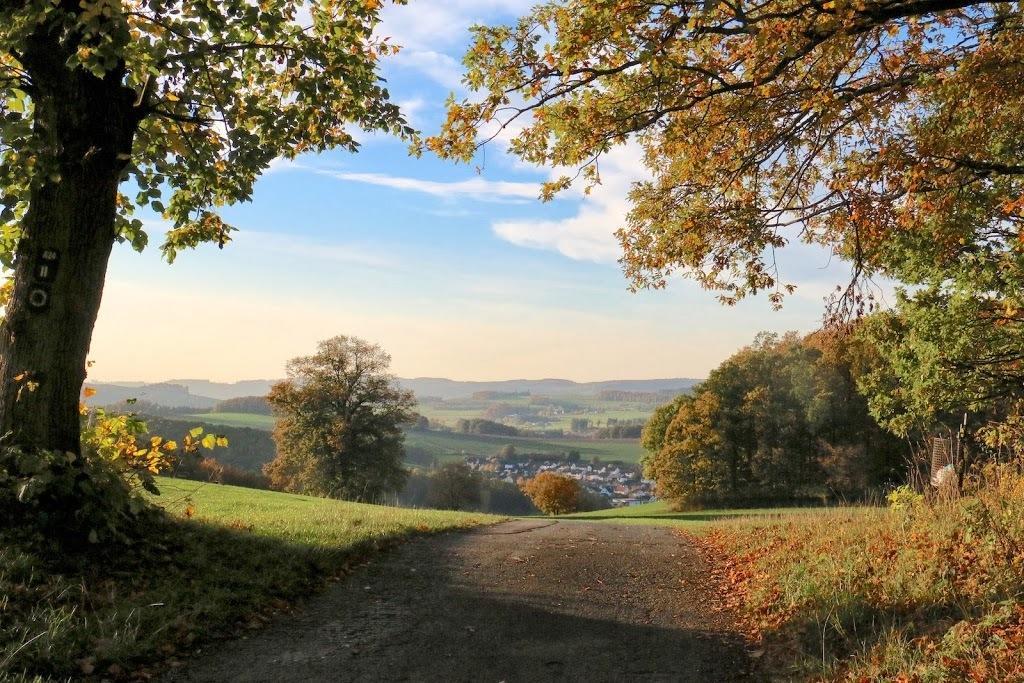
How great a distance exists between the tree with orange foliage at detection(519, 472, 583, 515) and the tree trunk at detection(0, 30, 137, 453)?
54.3 metres

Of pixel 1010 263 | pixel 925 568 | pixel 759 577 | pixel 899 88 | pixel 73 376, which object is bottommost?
pixel 759 577

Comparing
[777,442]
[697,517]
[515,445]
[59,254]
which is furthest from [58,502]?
[515,445]

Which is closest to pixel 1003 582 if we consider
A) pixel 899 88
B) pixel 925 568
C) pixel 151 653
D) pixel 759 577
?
pixel 925 568

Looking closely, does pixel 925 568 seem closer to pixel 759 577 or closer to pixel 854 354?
pixel 759 577

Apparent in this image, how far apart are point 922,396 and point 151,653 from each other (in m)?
23.1

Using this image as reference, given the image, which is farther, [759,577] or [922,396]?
[922,396]

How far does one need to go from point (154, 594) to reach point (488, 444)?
144 metres

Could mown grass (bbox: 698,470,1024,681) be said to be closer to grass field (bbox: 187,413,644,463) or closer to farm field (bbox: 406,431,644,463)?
grass field (bbox: 187,413,644,463)

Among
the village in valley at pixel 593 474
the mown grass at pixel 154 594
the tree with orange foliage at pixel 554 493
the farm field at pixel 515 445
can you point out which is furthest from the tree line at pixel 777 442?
the farm field at pixel 515 445

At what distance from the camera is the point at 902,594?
6570 millimetres

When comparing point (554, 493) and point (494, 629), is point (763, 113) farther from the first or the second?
point (554, 493)

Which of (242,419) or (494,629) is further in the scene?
(242,419)

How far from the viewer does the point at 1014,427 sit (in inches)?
627

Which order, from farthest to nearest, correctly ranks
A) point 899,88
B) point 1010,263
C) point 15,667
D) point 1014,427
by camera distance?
point 1014,427, point 1010,263, point 899,88, point 15,667
